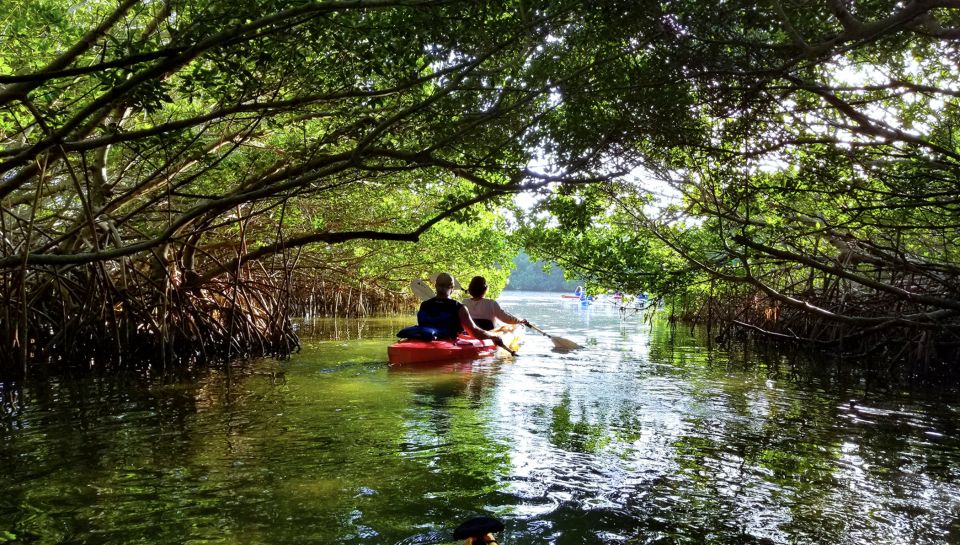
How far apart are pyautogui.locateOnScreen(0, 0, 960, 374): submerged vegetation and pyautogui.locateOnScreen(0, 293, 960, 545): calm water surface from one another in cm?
99

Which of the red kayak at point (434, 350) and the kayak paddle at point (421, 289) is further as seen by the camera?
the kayak paddle at point (421, 289)

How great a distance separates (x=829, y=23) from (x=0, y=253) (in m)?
7.57

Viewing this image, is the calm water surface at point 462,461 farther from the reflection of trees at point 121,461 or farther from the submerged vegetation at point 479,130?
the submerged vegetation at point 479,130

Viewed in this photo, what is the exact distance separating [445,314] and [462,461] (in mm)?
4417

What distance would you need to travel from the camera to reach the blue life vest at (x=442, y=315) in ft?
27.4

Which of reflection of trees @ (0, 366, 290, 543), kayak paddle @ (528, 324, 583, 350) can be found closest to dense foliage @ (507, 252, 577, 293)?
kayak paddle @ (528, 324, 583, 350)

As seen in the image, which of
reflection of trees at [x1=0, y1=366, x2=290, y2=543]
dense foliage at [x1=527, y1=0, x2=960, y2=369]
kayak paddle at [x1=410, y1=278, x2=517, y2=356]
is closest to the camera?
reflection of trees at [x1=0, y1=366, x2=290, y2=543]

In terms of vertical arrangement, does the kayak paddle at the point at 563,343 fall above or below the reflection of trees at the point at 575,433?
above

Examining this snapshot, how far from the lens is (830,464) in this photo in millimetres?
A: 4195

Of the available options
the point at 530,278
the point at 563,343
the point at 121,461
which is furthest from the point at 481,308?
the point at 530,278

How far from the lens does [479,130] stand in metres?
6.14

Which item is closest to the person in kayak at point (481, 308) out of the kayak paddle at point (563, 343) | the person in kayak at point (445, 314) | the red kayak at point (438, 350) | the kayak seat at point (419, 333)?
the red kayak at point (438, 350)

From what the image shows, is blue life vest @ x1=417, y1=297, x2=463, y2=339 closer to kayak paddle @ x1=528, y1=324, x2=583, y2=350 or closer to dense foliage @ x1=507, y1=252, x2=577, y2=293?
kayak paddle @ x1=528, y1=324, x2=583, y2=350

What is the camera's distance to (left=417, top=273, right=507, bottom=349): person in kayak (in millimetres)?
8297
